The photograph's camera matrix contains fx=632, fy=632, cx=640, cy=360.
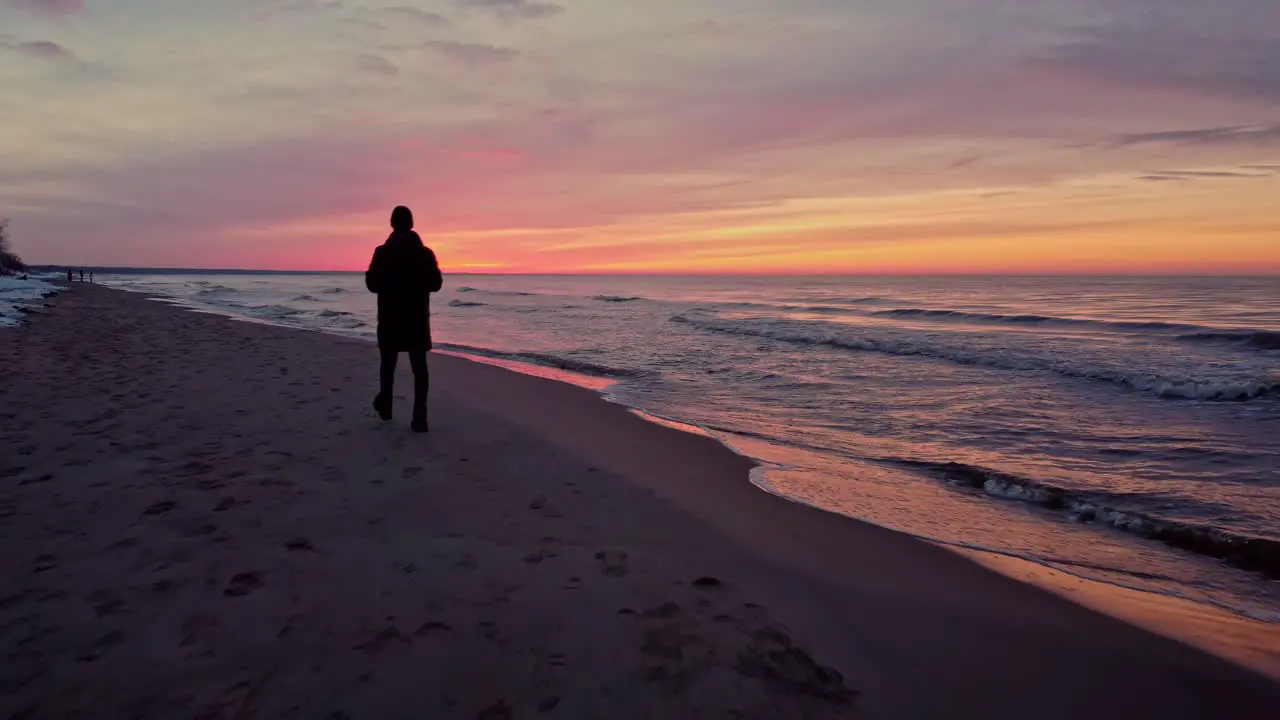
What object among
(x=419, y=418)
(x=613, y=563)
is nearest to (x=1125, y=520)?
(x=613, y=563)

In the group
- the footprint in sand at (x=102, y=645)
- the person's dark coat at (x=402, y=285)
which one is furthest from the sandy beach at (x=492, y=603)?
the person's dark coat at (x=402, y=285)

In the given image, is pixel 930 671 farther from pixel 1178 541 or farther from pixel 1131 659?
pixel 1178 541

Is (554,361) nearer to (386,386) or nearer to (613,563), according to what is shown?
(386,386)

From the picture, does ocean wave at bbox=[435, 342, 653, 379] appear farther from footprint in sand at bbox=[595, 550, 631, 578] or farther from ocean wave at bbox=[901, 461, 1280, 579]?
footprint in sand at bbox=[595, 550, 631, 578]

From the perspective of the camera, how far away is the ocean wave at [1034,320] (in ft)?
78.8

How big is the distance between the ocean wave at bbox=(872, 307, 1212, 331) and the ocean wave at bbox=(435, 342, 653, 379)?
69.7 feet

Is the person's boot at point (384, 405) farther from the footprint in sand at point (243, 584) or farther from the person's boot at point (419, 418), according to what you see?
the footprint in sand at point (243, 584)

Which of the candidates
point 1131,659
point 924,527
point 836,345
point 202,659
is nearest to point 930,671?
point 1131,659

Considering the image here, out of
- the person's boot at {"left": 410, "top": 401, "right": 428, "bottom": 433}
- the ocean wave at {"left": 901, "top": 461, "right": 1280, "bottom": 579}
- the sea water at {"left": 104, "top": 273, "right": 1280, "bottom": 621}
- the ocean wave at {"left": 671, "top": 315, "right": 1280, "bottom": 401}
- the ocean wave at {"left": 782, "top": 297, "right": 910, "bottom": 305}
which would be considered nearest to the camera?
the ocean wave at {"left": 901, "top": 461, "right": 1280, "bottom": 579}

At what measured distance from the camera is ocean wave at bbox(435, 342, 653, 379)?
45.9 ft

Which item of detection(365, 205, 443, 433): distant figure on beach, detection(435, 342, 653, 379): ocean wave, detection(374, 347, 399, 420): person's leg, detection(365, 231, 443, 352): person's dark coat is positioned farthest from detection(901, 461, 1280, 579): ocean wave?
detection(435, 342, 653, 379): ocean wave

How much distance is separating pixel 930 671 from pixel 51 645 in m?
3.95

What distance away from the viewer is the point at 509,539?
420 centimetres

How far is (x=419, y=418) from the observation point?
23.5 feet
